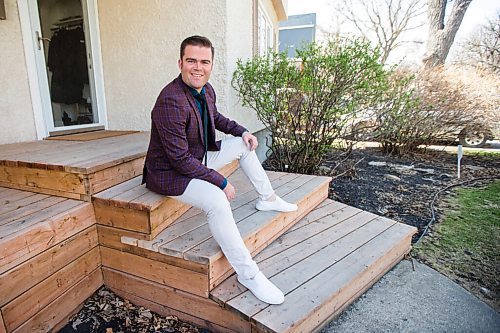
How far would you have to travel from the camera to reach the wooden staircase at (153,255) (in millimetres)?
1471

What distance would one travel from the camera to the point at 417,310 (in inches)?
67.1

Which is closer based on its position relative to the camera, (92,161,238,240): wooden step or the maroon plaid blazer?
the maroon plaid blazer

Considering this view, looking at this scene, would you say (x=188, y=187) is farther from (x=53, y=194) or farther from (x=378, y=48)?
(x=378, y=48)

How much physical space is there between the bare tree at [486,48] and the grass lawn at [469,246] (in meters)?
5.62

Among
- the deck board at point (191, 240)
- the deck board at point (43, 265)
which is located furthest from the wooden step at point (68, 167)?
the deck board at point (191, 240)

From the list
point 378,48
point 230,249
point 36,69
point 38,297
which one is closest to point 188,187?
point 230,249

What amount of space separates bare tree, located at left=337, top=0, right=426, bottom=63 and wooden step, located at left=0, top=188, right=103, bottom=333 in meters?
13.8

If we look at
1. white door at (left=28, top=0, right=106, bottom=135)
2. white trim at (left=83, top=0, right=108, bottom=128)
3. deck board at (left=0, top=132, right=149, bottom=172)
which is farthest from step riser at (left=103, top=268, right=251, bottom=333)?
white trim at (left=83, top=0, right=108, bottom=128)

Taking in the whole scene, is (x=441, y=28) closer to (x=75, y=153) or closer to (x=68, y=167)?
(x=75, y=153)

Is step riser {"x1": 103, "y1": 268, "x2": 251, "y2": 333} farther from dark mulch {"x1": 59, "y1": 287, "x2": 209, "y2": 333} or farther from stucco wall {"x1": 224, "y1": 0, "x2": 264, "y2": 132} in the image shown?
stucco wall {"x1": 224, "y1": 0, "x2": 264, "y2": 132}

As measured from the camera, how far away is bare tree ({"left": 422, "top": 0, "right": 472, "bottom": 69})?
7668 millimetres

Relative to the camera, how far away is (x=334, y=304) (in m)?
1.62

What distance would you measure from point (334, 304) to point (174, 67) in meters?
2.75

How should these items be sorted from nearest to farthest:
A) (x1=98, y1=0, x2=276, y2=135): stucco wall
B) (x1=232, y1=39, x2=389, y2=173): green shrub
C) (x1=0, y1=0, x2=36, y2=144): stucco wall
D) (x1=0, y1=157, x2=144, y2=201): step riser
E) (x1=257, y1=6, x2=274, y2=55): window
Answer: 1. (x1=0, y1=157, x2=144, y2=201): step riser
2. (x1=0, y1=0, x2=36, y2=144): stucco wall
3. (x1=98, y1=0, x2=276, y2=135): stucco wall
4. (x1=232, y1=39, x2=389, y2=173): green shrub
5. (x1=257, y1=6, x2=274, y2=55): window
